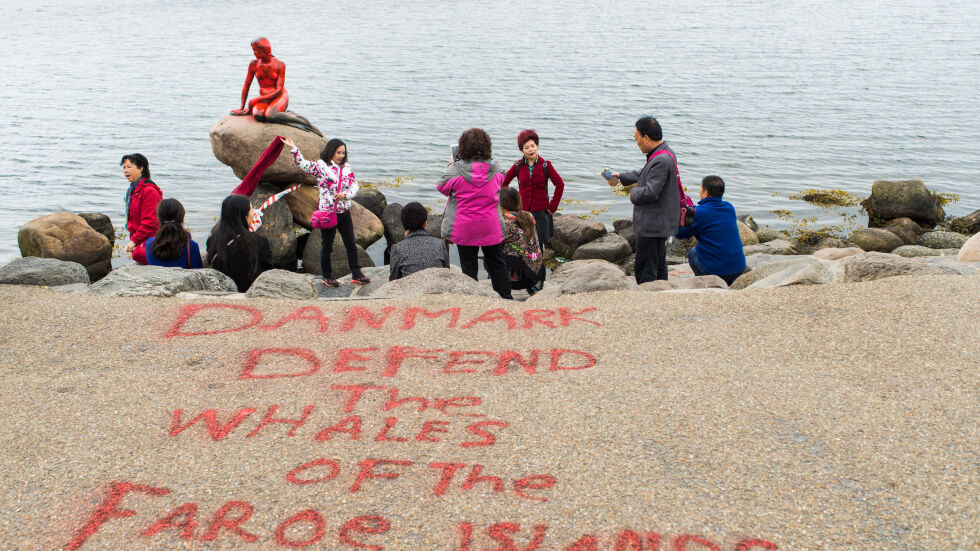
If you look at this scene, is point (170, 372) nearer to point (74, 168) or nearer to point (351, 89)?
point (74, 168)

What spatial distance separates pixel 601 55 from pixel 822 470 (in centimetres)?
3713

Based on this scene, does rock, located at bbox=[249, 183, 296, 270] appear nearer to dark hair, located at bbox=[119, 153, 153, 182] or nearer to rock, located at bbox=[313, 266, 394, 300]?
rock, located at bbox=[313, 266, 394, 300]

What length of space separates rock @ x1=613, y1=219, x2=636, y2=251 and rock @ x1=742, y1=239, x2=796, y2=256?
6.02 ft

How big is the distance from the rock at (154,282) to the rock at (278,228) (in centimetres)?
472

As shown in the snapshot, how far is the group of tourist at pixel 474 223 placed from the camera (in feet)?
22.7

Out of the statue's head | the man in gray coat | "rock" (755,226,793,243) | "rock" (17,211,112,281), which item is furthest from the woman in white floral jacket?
"rock" (755,226,793,243)

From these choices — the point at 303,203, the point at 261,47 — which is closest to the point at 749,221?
the point at 303,203

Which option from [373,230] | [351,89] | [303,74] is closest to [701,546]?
[373,230]

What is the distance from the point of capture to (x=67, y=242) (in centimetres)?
1113

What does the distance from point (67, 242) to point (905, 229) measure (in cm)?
1417

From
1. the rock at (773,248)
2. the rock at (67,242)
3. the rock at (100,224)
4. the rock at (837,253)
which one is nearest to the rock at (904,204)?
the rock at (773,248)

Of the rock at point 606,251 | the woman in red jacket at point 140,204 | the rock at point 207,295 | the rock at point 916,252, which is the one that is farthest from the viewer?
the rock at point 606,251

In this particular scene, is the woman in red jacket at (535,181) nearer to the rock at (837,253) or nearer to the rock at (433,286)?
the rock at (433,286)

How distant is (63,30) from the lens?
49.4 metres
